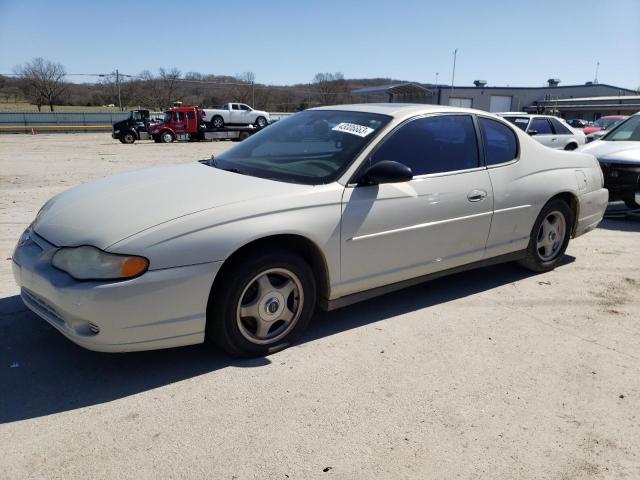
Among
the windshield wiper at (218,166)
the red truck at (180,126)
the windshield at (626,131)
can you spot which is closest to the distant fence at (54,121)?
the red truck at (180,126)

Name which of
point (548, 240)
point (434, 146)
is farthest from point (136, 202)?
point (548, 240)

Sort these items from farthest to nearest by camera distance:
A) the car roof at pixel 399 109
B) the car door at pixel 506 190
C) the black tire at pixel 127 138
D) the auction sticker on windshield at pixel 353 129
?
the black tire at pixel 127 138, the car door at pixel 506 190, the car roof at pixel 399 109, the auction sticker on windshield at pixel 353 129

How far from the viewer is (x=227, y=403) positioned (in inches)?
106

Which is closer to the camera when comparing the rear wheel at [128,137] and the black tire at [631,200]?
the black tire at [631,200]

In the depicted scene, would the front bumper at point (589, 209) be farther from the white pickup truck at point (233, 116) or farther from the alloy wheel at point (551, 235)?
the white pickup truck at point (233, 116)

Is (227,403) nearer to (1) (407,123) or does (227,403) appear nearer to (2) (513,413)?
(2) (513,413)

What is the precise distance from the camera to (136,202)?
10.00 ft

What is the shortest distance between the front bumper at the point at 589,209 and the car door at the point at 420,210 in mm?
1553

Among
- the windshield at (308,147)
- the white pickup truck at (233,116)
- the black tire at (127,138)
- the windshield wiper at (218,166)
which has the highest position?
the white pickup truck at (233,116)

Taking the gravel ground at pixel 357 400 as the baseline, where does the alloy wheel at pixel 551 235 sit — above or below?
above

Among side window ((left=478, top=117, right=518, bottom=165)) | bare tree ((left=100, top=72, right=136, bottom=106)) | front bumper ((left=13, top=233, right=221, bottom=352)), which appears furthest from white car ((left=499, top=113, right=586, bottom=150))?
bare tree ((left=100, top=72, right=136, bottom=106))

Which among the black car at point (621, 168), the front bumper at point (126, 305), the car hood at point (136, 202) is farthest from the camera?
the black car at point (621, 168)

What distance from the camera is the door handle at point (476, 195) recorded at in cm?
393

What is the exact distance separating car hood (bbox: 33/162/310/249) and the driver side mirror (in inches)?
17.5
